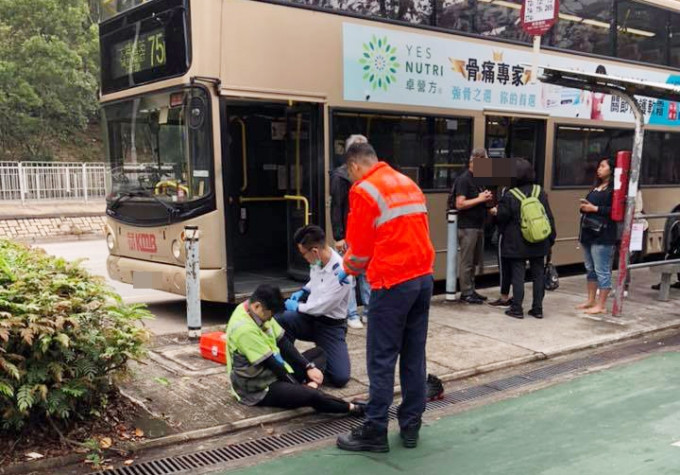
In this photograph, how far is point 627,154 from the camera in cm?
676

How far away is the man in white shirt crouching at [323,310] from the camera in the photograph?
4.62 meters

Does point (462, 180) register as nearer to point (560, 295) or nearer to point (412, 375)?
point (560, 295)

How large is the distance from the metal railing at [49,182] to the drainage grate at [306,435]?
1395cm

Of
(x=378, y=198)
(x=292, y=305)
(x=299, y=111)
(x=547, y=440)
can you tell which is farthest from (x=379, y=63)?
(x=547, y=440)

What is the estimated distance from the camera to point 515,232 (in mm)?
6801

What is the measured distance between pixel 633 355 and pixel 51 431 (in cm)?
499

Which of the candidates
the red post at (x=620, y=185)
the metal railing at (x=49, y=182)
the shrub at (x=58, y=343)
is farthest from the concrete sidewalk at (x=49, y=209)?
the shrub at (x=58, y=343)

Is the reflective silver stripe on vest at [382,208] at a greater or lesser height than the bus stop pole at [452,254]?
greater

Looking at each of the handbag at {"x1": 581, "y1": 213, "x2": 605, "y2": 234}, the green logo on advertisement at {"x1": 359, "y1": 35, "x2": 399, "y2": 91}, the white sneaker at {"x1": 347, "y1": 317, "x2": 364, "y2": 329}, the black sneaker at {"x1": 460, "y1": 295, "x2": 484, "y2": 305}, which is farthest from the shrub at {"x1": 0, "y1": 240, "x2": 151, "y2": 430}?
the handbag at {"x1": 581, "y1": 213, "x2": 605, "y2": 234}

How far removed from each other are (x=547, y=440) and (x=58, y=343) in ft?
9.74

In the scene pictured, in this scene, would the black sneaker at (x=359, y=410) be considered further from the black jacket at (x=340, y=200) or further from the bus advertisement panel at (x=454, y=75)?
the bus advertisement panel at (x=454, y=75)

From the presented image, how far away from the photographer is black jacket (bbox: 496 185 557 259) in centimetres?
678

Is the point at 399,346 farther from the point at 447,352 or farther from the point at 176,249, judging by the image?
the point at 176,249

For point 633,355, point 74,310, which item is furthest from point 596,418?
point 74,310
